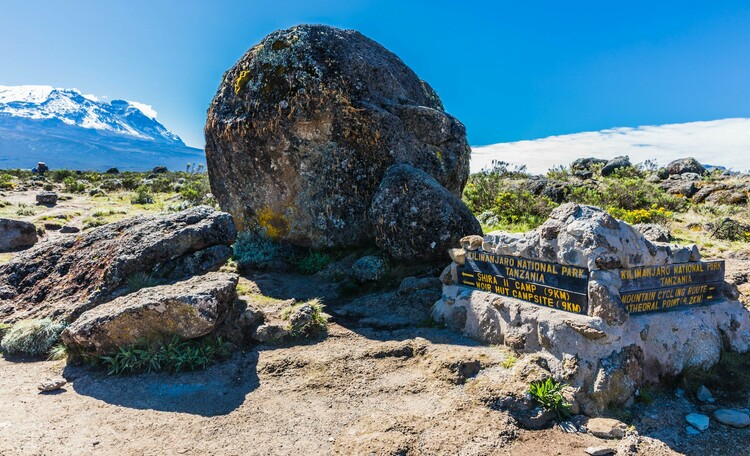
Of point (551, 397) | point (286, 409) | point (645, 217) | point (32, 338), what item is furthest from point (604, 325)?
point (645, 217)

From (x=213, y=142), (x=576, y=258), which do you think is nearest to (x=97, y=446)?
(x=576, y=258)

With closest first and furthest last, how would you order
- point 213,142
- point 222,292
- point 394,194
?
point 222,292 → point 394,194 → point 213,142

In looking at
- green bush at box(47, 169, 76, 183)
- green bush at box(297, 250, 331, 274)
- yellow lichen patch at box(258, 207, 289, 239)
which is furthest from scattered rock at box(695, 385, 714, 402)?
green bush at box(47, 169, 76, 183)

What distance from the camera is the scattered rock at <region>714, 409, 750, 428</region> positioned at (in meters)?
4.92

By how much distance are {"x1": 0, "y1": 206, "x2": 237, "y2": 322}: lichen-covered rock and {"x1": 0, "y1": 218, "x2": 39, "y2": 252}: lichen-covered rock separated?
19.4ft

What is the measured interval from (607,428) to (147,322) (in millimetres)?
6073

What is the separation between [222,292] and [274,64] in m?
6.32

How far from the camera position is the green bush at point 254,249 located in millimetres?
11141

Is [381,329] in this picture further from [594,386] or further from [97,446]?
[97,446]

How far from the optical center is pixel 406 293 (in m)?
8.87

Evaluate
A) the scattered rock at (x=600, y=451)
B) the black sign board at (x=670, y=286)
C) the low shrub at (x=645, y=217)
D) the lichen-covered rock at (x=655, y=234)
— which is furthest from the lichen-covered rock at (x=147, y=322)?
the low shrub at (x=645, y=217)

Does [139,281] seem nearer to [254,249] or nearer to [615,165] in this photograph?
[254,249]

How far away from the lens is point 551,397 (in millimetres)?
5207

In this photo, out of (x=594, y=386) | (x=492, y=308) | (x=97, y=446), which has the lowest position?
(x=97, y=446)
